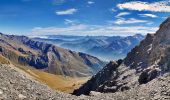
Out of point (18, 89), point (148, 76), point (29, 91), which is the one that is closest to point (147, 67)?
point (148, 76)

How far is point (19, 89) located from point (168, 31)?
57173 mm

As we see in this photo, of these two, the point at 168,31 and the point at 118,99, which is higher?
the point at 168,31

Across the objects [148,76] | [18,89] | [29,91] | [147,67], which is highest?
[18,89]

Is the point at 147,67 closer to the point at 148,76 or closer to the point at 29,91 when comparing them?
the point at 148,76

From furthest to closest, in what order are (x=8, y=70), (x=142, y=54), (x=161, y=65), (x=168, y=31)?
(x=142, y=54) → (x=168, y=31) → (x=161, y=65) → (x=8, y=70)

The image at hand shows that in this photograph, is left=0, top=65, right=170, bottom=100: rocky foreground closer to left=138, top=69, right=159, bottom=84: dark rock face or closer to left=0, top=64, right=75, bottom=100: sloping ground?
Result: left=0, top=64, right=75, bottom=100: sloping ground

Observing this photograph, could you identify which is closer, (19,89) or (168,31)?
(19,89)

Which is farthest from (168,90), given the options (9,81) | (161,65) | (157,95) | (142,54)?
(142,54)

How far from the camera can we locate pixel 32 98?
40562mm

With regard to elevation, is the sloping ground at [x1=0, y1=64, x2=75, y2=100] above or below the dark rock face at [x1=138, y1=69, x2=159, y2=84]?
above

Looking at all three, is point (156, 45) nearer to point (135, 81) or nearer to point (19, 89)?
point (135, 81)

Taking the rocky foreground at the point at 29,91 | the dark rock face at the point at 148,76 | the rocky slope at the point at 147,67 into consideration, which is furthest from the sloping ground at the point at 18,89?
the dark rock face at the point at 148,76

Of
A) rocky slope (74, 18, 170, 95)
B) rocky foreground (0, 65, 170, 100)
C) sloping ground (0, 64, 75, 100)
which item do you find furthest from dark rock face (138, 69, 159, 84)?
sloping ground (0, 64, 75, 100)

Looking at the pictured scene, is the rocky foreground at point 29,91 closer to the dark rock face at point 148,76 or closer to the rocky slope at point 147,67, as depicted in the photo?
the rocky slope at point 147,67
